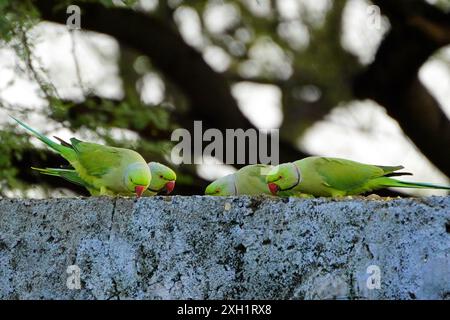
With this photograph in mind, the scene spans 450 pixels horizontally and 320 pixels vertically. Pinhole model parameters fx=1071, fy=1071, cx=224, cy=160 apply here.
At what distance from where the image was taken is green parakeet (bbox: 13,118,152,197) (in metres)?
3.89

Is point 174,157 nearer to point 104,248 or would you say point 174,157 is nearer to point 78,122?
point 78,122

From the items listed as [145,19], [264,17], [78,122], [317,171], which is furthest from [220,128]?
[317,171]

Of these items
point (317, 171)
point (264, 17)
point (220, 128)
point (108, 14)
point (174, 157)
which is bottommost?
point (317, 171)

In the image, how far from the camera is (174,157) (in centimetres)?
750

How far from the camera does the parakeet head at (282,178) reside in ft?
12.6

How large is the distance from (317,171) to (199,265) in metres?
0.68

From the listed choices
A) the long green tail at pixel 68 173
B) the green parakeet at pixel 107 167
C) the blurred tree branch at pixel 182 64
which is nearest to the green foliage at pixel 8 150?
the long green tail at pixel 68 173

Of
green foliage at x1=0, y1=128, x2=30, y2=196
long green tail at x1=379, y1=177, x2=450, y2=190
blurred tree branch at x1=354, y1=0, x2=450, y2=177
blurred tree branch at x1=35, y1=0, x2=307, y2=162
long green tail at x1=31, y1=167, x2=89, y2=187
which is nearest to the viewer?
long green tail at x1=379, y1=177, x2=450, y2=190

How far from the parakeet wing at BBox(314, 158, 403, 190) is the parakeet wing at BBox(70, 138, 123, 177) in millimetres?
798

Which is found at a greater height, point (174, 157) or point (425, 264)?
point (174, 157)

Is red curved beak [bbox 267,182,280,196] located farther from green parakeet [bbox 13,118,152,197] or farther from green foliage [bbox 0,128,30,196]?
green foliage [bbox 0,128,30,196]

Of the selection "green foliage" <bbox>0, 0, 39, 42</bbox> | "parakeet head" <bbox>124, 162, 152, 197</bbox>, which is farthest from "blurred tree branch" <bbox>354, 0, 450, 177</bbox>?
"parakeet head" <bbox>124, 162, 152, 197</bbox>

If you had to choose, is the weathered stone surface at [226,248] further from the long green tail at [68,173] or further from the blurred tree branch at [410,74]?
the blurred tree branch at [410,74]

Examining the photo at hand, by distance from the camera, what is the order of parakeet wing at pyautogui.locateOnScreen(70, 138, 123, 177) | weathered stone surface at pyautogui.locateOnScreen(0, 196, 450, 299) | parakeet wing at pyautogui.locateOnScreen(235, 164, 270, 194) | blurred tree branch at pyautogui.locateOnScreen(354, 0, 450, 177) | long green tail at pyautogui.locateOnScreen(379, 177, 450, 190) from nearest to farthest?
weathered stone surface at pyautogui.locateOnScreen(0, 196, 450, 299)
long green tail at pyautogui.locateOnScreen(379, 177, 450, 190)
parakeet wing at pyautogui.locateOnScreen(235, 164, 270, 194)
parakeet wing at pyautogui.locateOnScreen(70, 138, 123, 177)
blurred tree branch at pyautogui.locateOnScreen(354, 0, 450, 177)
